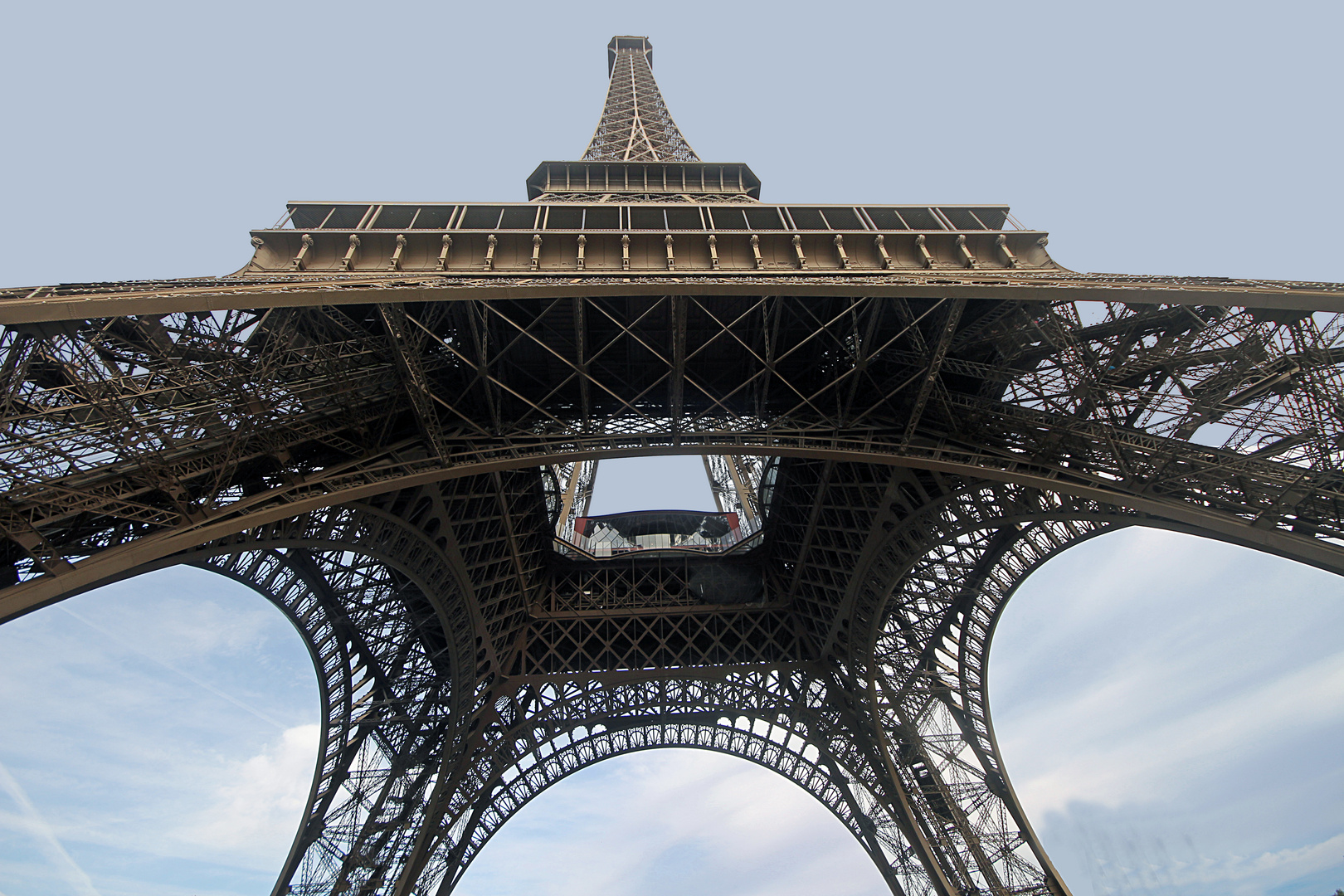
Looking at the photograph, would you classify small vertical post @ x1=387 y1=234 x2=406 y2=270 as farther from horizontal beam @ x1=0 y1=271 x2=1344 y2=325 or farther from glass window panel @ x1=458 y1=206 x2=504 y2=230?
glass window panel @ x1=458 y1=206 x2=504 y2=230

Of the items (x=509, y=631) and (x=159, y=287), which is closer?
(x=159, y=287)

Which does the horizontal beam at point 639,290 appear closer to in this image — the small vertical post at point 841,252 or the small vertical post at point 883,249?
the small vertical post at point 841,252

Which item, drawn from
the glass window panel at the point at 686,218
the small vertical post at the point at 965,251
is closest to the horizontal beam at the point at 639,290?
the small vertical post at the point at 965,251

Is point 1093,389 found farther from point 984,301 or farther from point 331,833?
point 331,833

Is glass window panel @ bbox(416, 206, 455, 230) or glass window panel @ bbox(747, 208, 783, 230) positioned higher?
glass window panel @ bbox(416, 206, 455, 230)

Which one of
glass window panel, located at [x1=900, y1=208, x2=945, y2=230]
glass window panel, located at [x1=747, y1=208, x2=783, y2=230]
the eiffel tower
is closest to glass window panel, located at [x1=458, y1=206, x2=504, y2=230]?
the eiffel tower

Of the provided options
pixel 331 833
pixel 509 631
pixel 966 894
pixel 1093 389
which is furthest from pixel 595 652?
pixel 1093 389

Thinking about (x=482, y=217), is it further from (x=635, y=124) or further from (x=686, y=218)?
(x=635, y=124)
